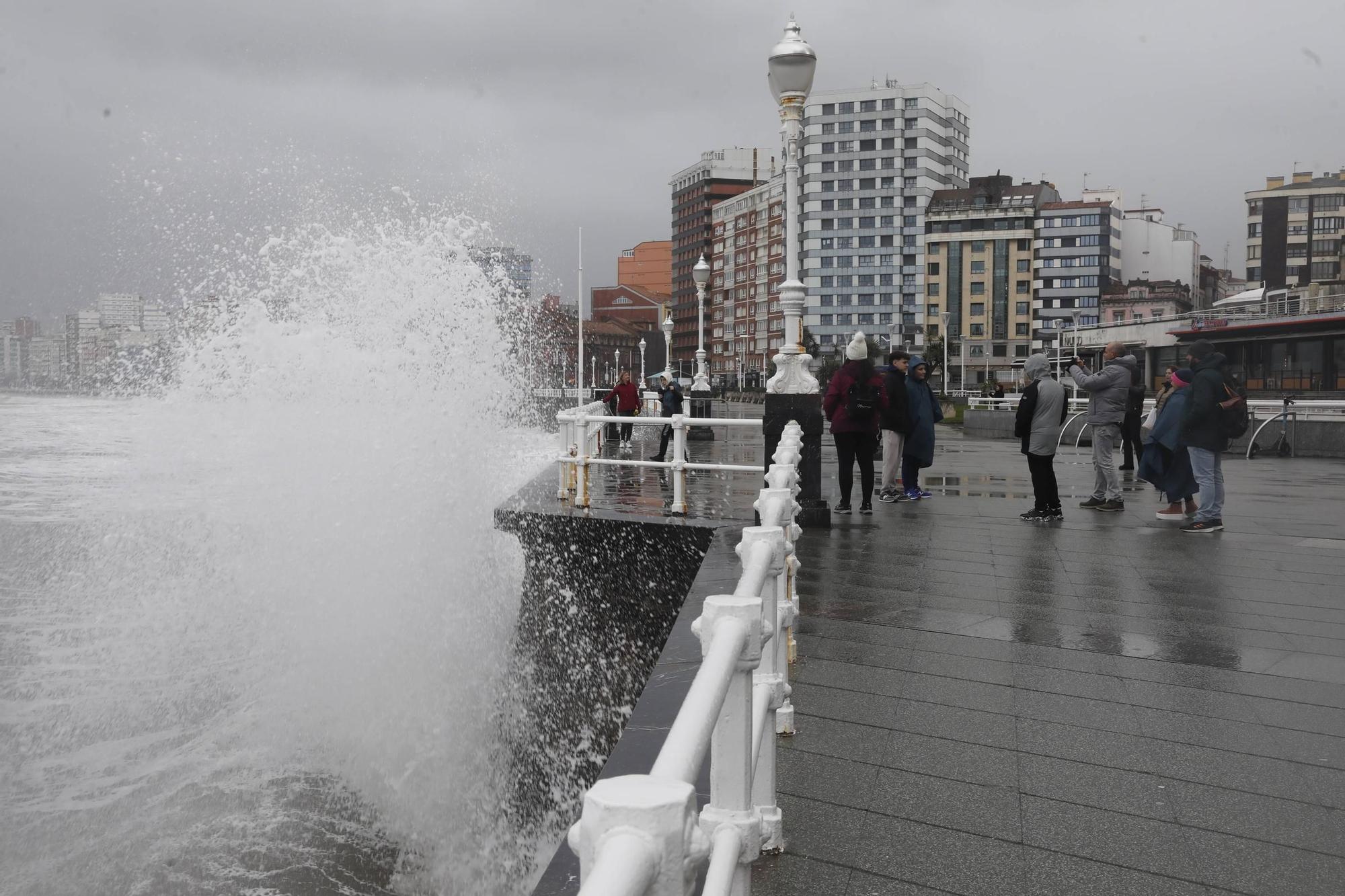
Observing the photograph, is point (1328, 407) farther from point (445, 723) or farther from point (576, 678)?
point (445, 723)

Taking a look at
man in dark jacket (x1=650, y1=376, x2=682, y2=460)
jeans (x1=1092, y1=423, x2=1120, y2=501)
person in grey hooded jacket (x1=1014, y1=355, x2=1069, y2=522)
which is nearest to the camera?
person in grey hooded jacket (x1=1014, y1=355, x2=1069, y2=522)

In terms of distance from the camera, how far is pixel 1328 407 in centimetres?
2238

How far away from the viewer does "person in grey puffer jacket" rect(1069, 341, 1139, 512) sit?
11.7m

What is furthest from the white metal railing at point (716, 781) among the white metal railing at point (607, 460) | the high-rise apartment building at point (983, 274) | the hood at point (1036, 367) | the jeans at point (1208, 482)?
the high-rise apartment building at point (983, 274)

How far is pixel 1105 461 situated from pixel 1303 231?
357 ft

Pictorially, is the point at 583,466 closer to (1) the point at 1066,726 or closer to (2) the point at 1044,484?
(2) the point at 1044,484

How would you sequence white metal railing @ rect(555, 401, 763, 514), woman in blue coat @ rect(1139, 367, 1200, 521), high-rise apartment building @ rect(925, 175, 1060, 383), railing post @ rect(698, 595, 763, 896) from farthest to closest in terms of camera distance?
1. high-rise apartment building @ rect(925, 175, 1060, 383)
2. woman in blue coat @ rect(1139, 367, 1200, 521)
3. white metal railing @ rect(555, 401, 763, 514)
4. railing post @ rect(698, 595, 763, 896)

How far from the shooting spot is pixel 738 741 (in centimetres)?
231

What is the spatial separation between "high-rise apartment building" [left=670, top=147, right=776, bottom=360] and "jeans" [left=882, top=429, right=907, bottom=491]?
14394 cm

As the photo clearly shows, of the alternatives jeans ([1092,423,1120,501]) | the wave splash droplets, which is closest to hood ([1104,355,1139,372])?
jeans ([1092,423,1120,501])

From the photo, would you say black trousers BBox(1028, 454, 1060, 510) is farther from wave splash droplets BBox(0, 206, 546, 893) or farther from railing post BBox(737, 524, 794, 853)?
railing post BBox(737, 524, 794, 853)

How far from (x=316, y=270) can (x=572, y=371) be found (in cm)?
16086

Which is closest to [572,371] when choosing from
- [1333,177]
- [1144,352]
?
[1333,177]

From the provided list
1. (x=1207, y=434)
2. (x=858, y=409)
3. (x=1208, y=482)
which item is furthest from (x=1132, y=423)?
(x=858, y=409)
